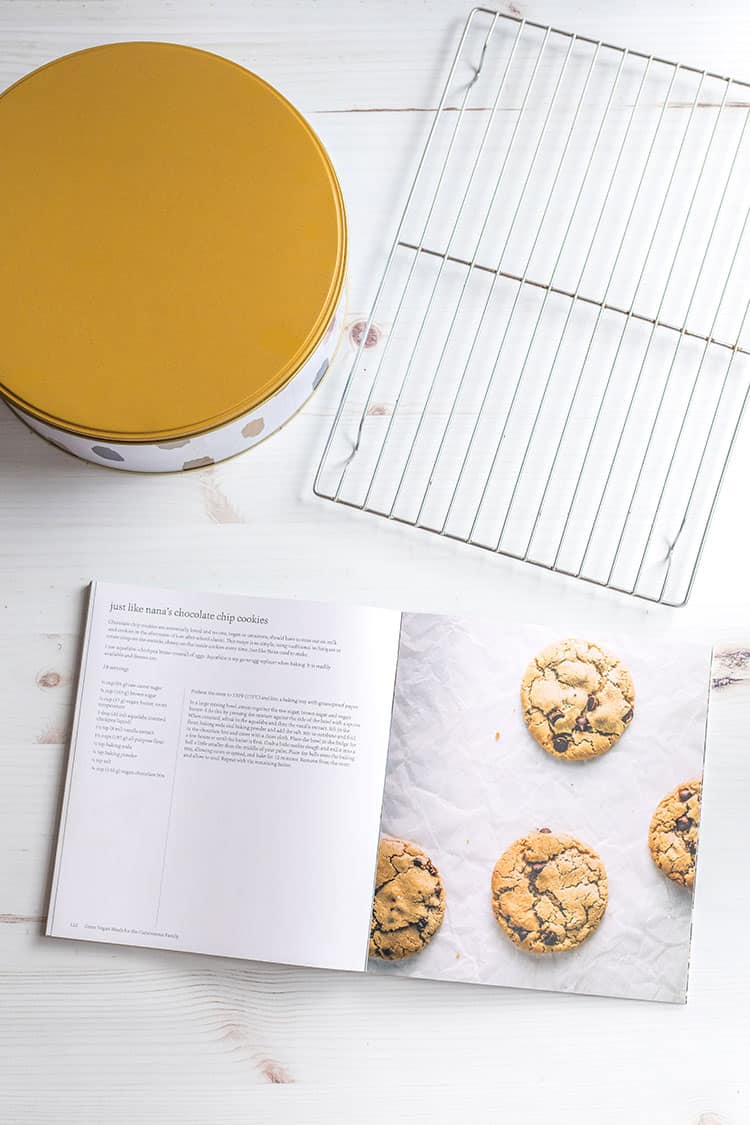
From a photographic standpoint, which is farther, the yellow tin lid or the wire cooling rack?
the wire cooling rack

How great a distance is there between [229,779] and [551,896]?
25 centimetres

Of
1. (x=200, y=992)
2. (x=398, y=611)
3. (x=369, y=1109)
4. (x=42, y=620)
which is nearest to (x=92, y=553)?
(x=42, y=620)

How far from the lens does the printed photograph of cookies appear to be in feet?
2.41

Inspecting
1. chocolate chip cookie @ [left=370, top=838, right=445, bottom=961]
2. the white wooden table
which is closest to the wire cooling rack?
the white wooden table

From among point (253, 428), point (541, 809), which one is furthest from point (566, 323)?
point (541, 809)

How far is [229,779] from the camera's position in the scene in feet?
2.46

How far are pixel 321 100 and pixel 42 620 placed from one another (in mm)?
470

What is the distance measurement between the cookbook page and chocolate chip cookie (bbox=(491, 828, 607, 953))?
0.10m

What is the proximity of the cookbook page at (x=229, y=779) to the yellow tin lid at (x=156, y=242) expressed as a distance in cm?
19

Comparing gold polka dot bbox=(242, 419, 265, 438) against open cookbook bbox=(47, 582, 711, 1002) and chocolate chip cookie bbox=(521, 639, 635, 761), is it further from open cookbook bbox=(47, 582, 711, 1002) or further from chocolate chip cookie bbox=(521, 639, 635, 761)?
chocolate chip cookie bbox=(521, 639, 635, 761)

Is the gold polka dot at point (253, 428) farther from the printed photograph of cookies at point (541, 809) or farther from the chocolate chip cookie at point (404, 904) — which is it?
the chocolate chip cookie at point (404, 904)

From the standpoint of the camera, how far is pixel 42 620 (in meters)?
0.78

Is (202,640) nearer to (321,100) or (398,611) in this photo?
(398,611)

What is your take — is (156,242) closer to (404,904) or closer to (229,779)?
(229,779)
